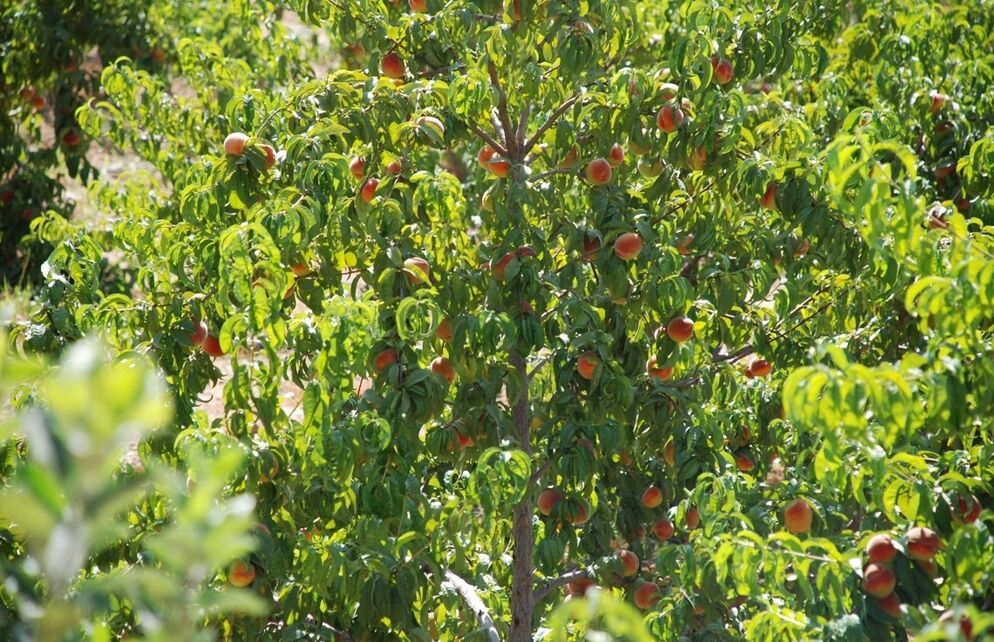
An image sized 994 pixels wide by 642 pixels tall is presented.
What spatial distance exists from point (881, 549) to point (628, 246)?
1.01 metres

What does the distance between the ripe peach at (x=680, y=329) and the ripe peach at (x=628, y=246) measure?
238mm

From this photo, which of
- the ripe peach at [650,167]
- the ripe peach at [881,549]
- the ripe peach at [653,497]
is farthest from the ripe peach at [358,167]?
the ripe peach at [881,549]

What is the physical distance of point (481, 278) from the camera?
2.77 metres

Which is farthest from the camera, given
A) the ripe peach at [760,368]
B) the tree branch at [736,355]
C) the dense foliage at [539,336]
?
the ripe peach at [760,368]

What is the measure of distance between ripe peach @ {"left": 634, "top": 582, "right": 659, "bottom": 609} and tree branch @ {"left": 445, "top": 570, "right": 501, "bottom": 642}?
38cm

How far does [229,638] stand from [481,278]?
A: 999 mm

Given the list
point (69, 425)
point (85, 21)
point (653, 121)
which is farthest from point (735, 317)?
point (85, 21)

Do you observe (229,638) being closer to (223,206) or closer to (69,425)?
(223,206)

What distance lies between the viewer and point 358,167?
2.65 metres

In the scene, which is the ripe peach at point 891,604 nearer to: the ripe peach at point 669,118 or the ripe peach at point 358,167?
the ripe peach at point 669,118

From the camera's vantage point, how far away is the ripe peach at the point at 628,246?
266 cm

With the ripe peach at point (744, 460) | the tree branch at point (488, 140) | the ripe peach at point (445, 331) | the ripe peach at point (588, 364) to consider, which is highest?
the tree branch at point (488, 140)

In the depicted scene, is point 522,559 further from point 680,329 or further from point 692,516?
point 680,329

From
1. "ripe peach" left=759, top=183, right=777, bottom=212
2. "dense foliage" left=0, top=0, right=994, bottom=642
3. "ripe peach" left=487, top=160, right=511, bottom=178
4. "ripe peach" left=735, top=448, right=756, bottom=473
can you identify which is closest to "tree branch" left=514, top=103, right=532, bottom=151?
"dense foliage" left=0, top=0, right=994, bottom=642
